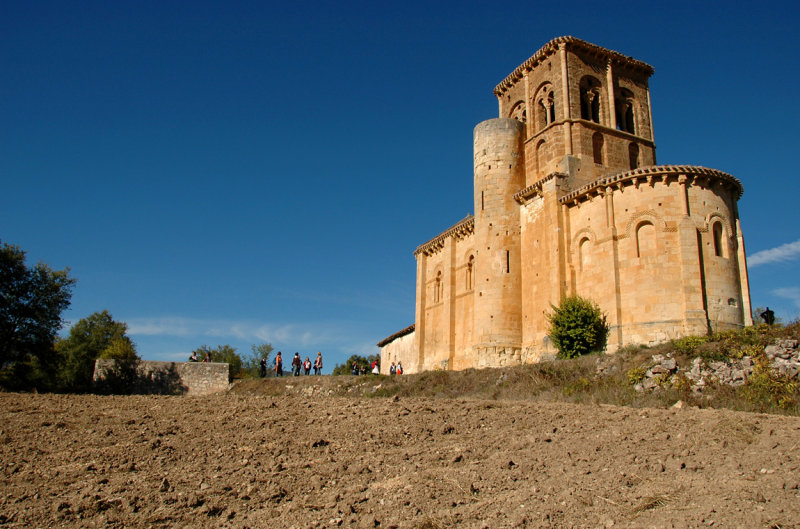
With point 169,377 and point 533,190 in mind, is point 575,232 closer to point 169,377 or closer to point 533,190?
point 533,190

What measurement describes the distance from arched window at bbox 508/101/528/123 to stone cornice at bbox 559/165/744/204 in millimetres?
9106

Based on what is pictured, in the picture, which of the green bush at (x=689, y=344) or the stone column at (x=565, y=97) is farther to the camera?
the stone column at (x=565, y=97)

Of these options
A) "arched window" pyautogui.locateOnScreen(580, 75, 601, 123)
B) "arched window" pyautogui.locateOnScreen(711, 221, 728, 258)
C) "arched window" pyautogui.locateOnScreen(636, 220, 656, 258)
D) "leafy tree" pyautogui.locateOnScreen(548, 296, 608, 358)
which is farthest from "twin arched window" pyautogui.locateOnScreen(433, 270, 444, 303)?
"arched window" pyautogui.locateOnScreen(711, 221, 728, 258)

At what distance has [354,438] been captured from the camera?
844 cm

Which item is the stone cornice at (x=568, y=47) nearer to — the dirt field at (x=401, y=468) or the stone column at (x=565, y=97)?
the stone column at (x=565, y=97)

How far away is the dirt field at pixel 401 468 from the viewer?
5711 mm

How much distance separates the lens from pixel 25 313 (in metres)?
26.1

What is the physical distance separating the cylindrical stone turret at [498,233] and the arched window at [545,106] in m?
1.05

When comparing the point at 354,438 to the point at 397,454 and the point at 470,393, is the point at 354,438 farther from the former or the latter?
the point at 470,393

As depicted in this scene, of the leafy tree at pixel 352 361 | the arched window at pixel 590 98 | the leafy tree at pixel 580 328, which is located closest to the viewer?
the leafy tree at pixel 580 328

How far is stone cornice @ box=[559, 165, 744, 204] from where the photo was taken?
858 inches

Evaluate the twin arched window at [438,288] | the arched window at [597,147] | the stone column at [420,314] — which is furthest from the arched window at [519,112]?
the stone column at [420,314]

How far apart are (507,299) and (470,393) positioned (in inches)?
334

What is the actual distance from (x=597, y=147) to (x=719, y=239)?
831 cm
